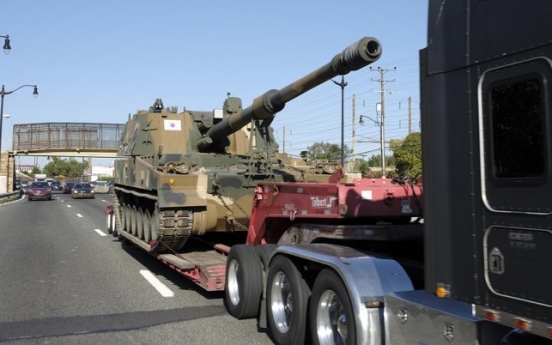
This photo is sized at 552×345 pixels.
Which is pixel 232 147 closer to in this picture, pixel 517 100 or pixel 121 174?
pixel 121 174

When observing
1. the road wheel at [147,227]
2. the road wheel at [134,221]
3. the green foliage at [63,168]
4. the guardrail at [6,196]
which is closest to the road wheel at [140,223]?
the road wheel at [134,221]

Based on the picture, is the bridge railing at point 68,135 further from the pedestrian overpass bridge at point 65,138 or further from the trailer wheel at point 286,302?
the trailer wheel at point 286,302

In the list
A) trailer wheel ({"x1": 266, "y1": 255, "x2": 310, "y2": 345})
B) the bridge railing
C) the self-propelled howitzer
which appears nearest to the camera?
trailer wheel ({"x1": 266, "y1": 255, "x2": 310, "y2": 345})

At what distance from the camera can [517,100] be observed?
2.95 meters

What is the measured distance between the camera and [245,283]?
249 inches

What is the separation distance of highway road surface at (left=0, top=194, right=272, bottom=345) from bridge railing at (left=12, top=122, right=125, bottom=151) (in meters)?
33.9

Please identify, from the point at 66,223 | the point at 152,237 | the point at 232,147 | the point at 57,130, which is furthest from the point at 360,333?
the point at 57,130

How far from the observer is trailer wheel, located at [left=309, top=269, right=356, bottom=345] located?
4.48 metres

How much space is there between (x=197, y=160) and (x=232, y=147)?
1473mm

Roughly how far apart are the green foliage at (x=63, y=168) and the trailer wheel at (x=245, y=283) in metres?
135

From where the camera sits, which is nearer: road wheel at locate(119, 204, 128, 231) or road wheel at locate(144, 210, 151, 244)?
road wheel at locate(144, 210, 151, 244)

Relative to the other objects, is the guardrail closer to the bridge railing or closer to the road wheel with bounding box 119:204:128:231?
the bridge railing

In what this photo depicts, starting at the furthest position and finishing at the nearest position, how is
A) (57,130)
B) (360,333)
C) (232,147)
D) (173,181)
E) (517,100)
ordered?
(57,130), (232,147), (173,181), (360,333), (517,100)

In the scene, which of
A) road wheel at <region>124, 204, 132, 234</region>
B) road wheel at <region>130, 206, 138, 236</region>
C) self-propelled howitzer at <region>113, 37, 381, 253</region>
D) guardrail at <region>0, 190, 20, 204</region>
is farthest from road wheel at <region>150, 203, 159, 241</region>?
guardrail at <region>0, 190, 20, 204</region>
